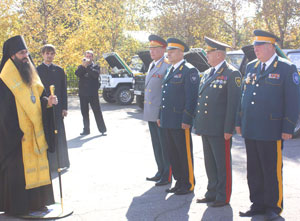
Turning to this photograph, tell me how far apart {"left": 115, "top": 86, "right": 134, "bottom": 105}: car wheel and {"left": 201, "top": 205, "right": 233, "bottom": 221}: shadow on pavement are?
1207 centimetres

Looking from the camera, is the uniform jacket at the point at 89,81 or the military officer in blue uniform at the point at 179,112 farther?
the uniform jacket at the point at 89,81

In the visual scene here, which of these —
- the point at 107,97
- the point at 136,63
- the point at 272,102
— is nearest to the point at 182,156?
the point at 272,102

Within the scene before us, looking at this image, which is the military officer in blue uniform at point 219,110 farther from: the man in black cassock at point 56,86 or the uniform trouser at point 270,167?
the man in black cassock at point 56,86

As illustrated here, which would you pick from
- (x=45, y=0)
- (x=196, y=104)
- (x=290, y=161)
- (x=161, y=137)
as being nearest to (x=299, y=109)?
(x=196, y=104)

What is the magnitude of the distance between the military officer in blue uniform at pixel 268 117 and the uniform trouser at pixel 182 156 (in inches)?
36.5

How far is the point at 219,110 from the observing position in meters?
4.35

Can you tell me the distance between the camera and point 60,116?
21.0 ft

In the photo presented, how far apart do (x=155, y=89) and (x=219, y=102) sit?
1.33m

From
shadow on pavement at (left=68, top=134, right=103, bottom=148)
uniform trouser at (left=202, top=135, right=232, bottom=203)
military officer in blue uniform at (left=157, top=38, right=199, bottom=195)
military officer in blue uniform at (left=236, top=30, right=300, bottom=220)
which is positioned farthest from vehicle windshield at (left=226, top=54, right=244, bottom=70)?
military officer in blue uniform at (left=236, top=30, right=300, bottom=220)

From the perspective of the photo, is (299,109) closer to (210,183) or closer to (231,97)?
(231,97)

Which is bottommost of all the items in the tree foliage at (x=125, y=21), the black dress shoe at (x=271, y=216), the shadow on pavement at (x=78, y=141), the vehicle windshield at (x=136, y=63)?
the shadow on pavement at (x=78, y=141)

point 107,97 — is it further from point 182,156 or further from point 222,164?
point 222,164

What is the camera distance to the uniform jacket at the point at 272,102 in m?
3.85

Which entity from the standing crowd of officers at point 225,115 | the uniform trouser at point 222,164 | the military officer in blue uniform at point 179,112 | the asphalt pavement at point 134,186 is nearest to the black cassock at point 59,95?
the asphalt pavement at point 134,186
